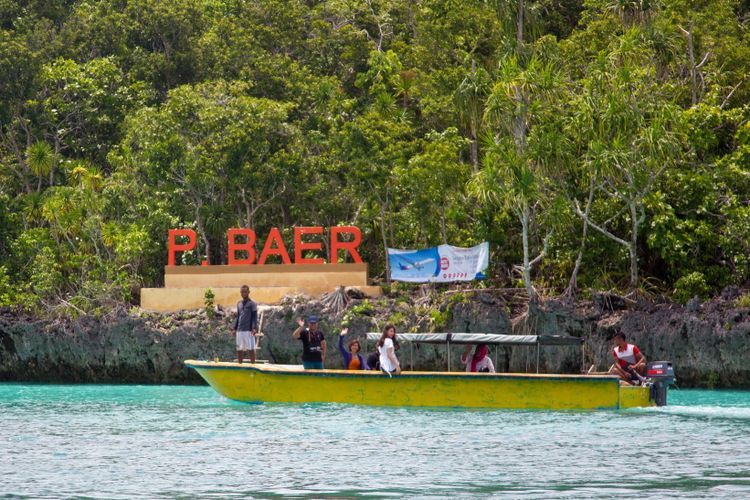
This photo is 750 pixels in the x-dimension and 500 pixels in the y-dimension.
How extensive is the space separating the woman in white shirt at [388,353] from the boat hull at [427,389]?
160mm

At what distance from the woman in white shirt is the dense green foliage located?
852cm

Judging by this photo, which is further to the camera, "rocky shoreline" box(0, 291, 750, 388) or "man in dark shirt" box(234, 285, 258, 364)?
"rocky shoreline" box(0, 291, 750, 388)

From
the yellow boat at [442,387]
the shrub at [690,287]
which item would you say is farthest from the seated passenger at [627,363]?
the shrub at [690,287]

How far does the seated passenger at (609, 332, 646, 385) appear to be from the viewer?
23.6 meters

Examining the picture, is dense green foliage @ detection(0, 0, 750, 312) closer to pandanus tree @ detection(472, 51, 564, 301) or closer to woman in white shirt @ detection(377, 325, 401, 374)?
pandanus tree @ detection(472, 51, 564, 301)

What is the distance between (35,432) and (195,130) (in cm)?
1837

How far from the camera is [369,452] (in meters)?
17.8

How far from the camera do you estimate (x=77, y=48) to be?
146ft

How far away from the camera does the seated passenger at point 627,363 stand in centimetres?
2361

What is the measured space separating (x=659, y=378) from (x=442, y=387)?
382cm

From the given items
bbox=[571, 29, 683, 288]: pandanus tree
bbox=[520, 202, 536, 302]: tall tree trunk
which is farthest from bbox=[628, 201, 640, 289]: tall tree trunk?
bbox=[520, 202, 536, 302]: tall tree trunk

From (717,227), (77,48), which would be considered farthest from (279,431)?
(77,48)

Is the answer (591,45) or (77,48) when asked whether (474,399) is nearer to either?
(591,45)

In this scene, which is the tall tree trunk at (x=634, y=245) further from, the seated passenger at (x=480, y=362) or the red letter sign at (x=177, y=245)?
the red letter sign at (x=177, y=245)
